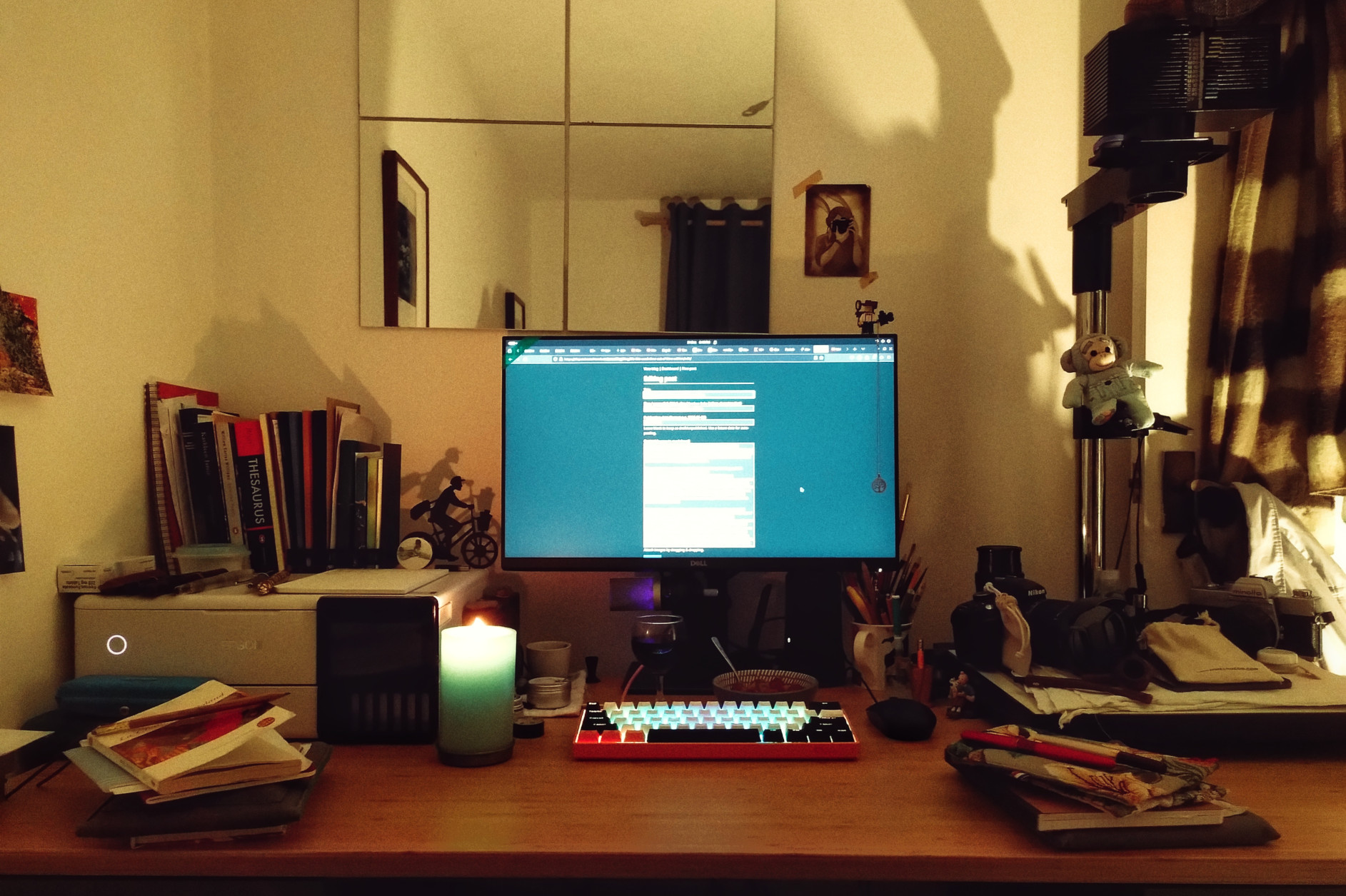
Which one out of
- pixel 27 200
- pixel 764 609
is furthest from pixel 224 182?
pixel 764 609

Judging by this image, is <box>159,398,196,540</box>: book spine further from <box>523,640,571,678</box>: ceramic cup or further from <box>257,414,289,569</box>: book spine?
<box>523,640,571,678</box>: ceramic cup

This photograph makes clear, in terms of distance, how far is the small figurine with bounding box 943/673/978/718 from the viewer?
3.45 ft

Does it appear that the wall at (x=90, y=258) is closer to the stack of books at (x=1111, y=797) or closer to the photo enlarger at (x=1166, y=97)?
the stack of books at (x=1111, y=797)

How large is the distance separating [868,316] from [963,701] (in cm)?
62

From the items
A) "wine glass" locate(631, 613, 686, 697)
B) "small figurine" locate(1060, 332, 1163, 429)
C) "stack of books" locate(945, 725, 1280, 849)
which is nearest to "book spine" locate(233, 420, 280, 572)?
"wine glass" locate(631, 613, 686, 697)

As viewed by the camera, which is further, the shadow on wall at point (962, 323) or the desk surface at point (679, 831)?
the shadow on wall at point (962, 323)

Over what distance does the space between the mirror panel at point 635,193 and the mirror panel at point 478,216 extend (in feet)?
0.13

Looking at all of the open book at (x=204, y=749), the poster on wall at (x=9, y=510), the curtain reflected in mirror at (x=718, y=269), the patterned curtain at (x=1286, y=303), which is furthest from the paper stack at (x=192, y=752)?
the patterned curtain at (x=1286, y=303)

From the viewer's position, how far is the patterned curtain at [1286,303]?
123cm

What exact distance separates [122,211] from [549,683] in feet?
3.04

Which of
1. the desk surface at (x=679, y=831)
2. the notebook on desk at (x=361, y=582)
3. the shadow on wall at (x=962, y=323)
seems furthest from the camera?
the shadow on wall at (x=962, y=323)

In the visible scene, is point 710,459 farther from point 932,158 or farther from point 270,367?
point 270,367

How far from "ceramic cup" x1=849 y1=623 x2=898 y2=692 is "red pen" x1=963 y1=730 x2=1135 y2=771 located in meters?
0.31

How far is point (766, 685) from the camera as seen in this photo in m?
1.13
